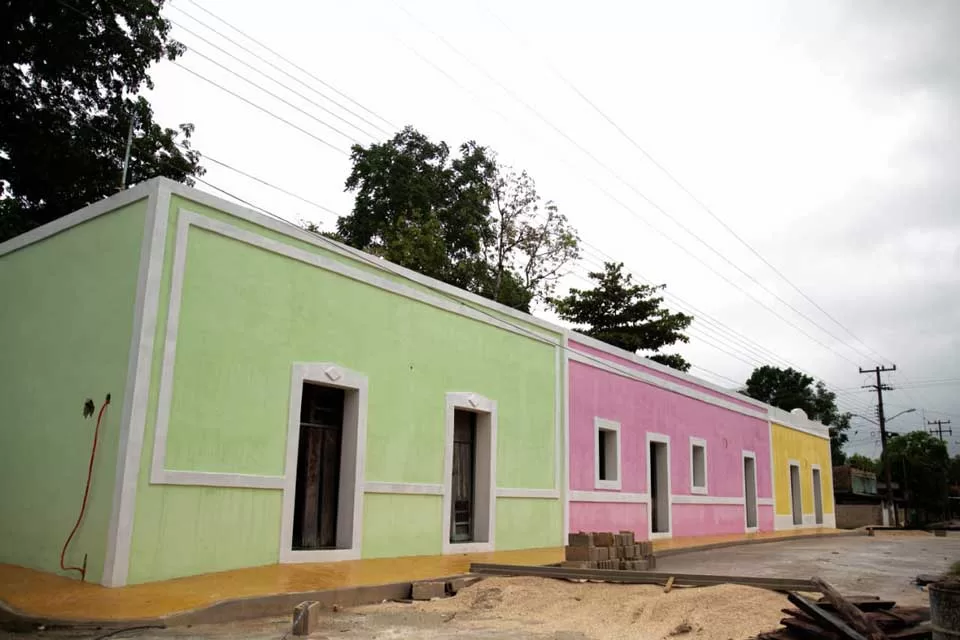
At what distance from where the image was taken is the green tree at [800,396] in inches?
2217

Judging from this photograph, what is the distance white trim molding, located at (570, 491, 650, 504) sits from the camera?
16.0m

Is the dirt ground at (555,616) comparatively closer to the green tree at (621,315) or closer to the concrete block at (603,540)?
the concrete block at (603,540)

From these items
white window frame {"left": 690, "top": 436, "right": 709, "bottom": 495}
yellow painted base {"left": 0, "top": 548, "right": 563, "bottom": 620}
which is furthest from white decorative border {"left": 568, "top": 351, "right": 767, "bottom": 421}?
yellow painted base {"left": 0, "top": 548, "right": 563, "bottom": 620}

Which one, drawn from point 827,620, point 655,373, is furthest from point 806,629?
point 655,373

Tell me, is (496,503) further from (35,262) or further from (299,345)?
(35,262)

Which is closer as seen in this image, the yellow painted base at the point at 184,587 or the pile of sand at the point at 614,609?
the yellow painted base at the point at 184,587

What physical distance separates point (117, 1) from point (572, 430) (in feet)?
A: 45.9

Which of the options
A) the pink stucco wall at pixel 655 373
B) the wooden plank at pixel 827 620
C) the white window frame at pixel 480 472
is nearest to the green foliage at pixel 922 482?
the pink stucco wall at pixel 655 373

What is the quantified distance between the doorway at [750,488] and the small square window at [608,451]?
8.46 meters

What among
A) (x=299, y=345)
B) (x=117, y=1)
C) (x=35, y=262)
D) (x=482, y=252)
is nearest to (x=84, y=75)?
(x=117, y=1)

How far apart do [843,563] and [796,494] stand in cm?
1497

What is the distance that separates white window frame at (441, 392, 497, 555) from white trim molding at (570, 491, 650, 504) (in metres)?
2.82

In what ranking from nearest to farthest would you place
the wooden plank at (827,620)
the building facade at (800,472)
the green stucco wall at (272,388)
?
the wooden plank at (827,620) < the green stucco wall at (272,388) < the building facade at (800,472)

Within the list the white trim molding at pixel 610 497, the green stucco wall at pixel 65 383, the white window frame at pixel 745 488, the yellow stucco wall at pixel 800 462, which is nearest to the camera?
the green stucco wall at pixel 65 383
